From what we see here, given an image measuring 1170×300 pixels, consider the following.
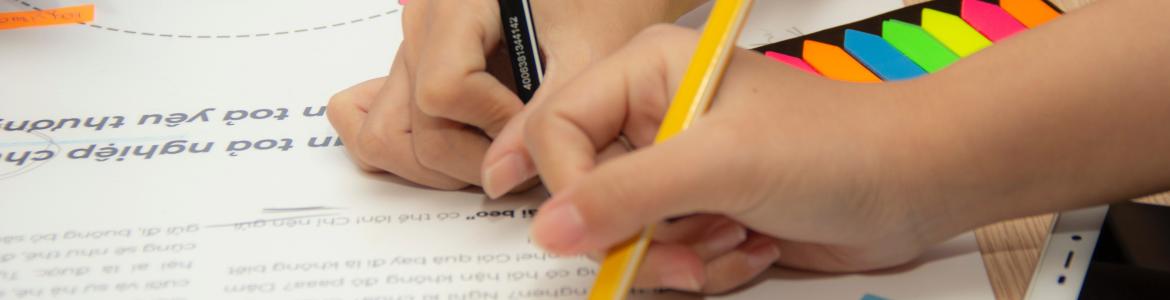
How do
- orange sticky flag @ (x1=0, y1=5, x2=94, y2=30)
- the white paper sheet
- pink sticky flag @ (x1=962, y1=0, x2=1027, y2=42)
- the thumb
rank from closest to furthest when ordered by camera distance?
the thumb, the white paper sheet, pink sticky flag @ (x1=962, y1=0, x2=1027, y2=42), orange sticky flag @ (x1=0, y1=5, x2=94, y2=30)

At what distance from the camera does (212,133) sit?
524 millimetres

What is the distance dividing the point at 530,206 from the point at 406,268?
7cm

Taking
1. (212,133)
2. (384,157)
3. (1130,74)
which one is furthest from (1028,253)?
(212,133)

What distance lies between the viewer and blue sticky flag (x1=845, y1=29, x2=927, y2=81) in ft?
1.64

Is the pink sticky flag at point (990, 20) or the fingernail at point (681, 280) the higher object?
the pink sticky flag at point (990, 20)

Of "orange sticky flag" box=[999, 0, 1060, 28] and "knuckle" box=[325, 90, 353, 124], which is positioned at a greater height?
"orange sticky flag" box=[999, 0, 1060, 28]

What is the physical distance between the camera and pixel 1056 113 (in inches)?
14.6

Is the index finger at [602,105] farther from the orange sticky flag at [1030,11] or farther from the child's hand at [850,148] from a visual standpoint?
the orange sticky flag at [1030,11]

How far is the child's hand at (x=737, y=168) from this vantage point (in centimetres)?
31

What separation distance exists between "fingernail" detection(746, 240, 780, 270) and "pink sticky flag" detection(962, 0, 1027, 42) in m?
0.23

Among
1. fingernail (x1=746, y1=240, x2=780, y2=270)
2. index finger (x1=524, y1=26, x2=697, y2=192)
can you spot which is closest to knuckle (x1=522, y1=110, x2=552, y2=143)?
index finger (x1=524, y1=26, x2=697, y2=192)

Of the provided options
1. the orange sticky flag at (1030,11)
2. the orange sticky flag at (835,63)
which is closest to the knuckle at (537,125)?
the orange sticky flag at (835,63)

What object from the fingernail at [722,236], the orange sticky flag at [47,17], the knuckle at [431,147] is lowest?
the orange sticky flag at [47,17]

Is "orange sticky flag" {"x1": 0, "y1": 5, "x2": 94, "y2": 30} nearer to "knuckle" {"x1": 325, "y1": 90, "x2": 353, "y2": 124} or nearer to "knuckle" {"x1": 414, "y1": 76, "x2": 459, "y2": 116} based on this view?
"knuckle" {"x1": 325, "y1": 90, "x2": 353, "y2": 124}
